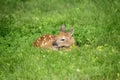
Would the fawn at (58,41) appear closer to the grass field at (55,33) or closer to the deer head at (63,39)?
the deer head at (63,39)

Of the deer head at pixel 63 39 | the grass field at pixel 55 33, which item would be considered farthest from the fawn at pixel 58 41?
the grass field at pixel 55 33

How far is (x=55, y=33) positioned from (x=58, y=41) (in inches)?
46.3

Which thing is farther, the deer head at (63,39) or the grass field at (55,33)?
the deer head at (63,39)

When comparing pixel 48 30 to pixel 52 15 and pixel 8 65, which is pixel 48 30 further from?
pixel 8 65

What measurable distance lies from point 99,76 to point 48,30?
15.8 ft

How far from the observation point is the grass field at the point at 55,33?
9.12m

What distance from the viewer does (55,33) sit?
13.1 meters

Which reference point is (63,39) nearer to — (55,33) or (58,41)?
(58,41)

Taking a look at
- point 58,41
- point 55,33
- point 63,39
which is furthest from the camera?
point 55,33

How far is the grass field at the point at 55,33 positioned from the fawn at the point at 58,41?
247 millimetres

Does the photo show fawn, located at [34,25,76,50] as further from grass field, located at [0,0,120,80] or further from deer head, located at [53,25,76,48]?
grass field, located at [0,0,120,80]

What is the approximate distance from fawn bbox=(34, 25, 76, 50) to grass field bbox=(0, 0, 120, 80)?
0.25 meters

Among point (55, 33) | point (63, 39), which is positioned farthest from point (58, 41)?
point (55, 33)

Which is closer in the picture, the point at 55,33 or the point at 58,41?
the point at 58,41
